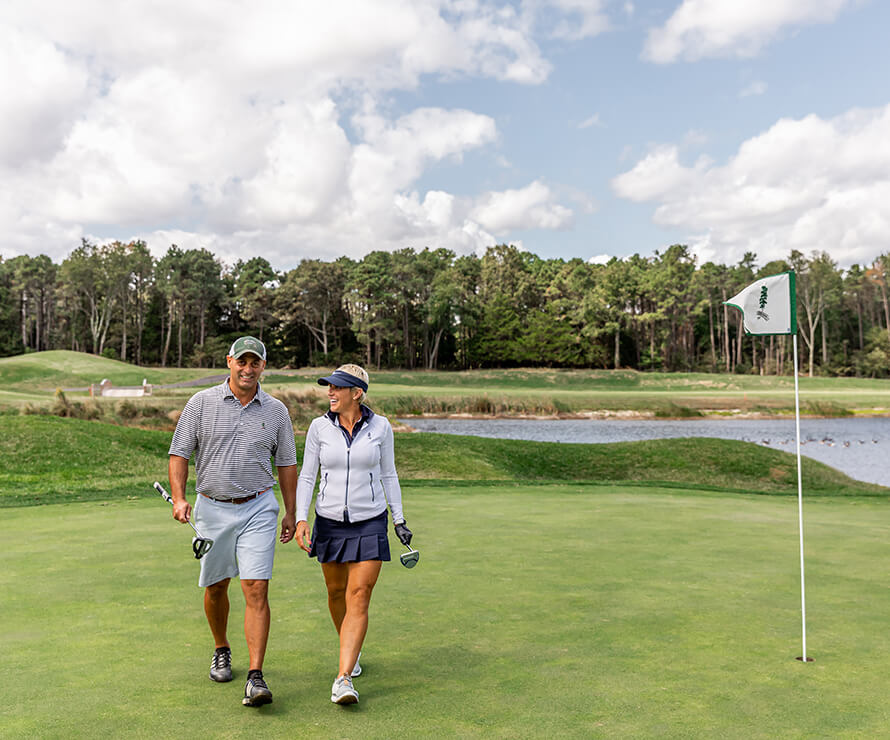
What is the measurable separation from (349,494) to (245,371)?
1030 mm

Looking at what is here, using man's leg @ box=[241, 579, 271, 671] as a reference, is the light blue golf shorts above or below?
above

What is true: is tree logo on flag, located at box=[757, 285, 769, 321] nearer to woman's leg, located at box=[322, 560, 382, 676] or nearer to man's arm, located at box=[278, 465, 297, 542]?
woman's leg, located at box=[322, 560, 382, 676]

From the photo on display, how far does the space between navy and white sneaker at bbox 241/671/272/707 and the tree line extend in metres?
86.5

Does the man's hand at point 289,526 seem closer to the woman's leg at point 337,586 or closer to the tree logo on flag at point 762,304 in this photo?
the woman's leg at point 337,586

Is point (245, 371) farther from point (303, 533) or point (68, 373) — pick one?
point (68, 373)

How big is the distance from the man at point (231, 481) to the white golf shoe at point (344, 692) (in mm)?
788

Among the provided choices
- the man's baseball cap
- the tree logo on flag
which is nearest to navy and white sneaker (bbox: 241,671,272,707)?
the man's baseball cap

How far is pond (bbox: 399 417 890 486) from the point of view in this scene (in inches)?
1430

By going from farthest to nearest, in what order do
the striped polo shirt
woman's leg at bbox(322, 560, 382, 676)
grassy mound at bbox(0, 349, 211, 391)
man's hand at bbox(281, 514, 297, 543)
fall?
grassy mound at bbox(0, 349, 211, 391) < man's hand at bbox(281, 514, 297, 543) < the striped polo shirt < woman's leg at bbox(322, 560, 382, 676)

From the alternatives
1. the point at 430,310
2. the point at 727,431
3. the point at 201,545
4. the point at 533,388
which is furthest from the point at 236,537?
the point at 430,310

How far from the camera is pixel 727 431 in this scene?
158ft

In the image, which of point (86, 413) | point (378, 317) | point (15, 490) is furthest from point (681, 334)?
point (15, 490)

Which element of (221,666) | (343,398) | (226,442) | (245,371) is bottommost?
(221,666)

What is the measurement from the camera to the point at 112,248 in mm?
96188
